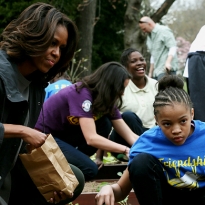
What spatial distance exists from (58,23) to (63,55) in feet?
0.79

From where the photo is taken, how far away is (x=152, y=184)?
3.11 meters

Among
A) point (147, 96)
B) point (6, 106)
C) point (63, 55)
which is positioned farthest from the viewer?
point (147, 96)

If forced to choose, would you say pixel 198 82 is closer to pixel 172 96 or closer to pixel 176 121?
pixel 172 96

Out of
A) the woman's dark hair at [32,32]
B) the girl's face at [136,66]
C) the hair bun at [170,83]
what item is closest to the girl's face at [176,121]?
the hair bun at [170,83]

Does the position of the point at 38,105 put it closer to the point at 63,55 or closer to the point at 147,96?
the point at 63,55

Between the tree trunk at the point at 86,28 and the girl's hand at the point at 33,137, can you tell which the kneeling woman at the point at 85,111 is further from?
the tree trunk at the point at 86,28

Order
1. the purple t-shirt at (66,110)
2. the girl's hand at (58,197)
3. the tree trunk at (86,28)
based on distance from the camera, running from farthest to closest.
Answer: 1. the tree trunk at (86,28)
2. the purple t-shirt at (66,110)
3. the girl's hand at (58,197)

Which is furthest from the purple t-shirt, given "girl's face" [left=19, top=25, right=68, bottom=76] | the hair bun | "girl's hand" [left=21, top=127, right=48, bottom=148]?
"girl's hand" [left=21, top=127, right=48, bottom=148]

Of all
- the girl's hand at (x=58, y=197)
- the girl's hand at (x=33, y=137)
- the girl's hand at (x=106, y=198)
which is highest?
the girl's hand at (x=33, y=137)

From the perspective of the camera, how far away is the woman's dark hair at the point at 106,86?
4.68 m

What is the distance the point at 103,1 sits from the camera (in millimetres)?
18438

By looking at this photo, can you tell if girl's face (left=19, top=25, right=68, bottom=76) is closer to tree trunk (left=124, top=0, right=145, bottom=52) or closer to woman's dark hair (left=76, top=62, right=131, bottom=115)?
woman's dark hair (left=76, top=62, right=131, bottom=115)

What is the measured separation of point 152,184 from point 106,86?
1.71 meters

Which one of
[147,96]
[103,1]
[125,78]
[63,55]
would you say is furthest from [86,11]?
[63,55]
